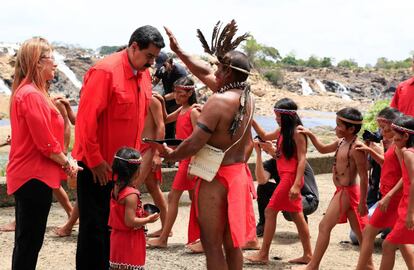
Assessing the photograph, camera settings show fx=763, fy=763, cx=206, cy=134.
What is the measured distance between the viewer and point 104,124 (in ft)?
17.3

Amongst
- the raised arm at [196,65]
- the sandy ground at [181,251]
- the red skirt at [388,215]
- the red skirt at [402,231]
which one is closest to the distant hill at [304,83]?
the sandy ground at [181,251]

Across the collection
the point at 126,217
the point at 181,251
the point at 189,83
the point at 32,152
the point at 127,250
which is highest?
the point at 189,83

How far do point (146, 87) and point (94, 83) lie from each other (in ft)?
1.62

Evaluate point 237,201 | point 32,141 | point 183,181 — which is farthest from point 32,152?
point 183,181

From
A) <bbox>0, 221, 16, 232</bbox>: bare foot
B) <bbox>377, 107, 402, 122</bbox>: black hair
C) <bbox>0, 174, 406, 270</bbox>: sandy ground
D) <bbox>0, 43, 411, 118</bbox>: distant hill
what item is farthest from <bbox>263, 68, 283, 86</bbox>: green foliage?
<bbox>377, 107, 402, 122</bbox>: black hair

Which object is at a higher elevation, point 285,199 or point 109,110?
point 109,110

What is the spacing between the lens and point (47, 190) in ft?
16.5

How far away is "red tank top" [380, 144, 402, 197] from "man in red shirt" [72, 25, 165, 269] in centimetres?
194

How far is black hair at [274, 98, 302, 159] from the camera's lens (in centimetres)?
668

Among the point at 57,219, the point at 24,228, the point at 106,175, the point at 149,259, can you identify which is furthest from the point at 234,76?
the point at 57,219

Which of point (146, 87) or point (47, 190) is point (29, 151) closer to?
point (47, 190)

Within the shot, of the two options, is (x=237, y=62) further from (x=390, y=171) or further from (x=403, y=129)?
(x=390, y=171)

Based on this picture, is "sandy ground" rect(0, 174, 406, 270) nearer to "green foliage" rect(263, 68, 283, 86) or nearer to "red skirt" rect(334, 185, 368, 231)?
"red skirt" rect(334, 185, 368, 231)

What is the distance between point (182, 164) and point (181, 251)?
0.82 metres
